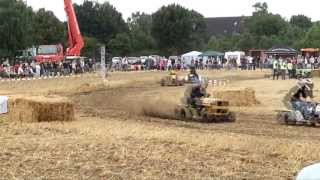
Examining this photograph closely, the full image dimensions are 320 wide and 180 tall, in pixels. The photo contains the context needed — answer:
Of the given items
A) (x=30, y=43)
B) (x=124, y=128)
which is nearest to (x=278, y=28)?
(x=30, y=43)

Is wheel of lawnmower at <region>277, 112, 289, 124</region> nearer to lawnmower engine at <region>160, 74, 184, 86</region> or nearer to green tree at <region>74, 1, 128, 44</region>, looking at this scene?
lawnmower engine at <region>160, 74, 184, 86</region>

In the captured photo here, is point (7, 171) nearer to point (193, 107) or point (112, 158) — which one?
point (112, 158)

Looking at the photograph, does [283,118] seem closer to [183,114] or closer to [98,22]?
[183,114]

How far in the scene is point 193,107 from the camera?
20266 mm

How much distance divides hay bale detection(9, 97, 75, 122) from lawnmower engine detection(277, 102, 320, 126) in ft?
18.9

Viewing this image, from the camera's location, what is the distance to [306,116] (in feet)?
59.4

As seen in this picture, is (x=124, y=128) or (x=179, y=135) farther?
(x=124, y=128)

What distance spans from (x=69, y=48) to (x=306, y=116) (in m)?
44.9

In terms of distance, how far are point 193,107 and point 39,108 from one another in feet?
A: 15.8

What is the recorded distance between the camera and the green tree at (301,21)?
143250 mm

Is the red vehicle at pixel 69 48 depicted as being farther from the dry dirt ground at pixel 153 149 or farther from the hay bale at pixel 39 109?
the hay bale at pixel 39 109

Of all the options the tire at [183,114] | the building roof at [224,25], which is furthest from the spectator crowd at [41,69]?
the building roof at [224,25]

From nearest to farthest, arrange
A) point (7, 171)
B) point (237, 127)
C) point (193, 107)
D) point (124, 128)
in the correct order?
point (7, 171) → point (124, 128) → point (237, 127) → point (193, 107)

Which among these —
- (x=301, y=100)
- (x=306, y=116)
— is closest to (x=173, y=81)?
(x=301, y=100)
